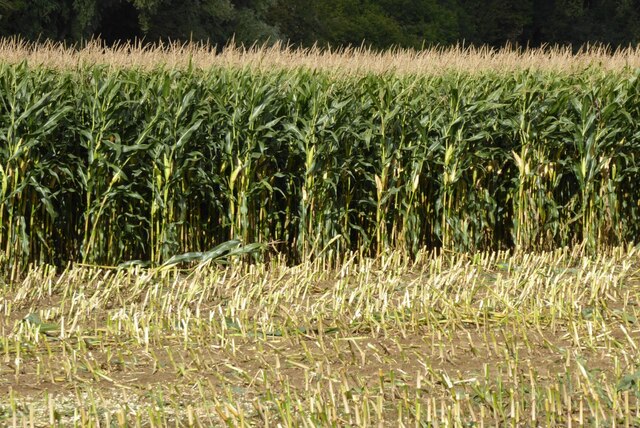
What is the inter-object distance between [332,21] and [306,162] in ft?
104

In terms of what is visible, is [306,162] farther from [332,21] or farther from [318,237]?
[332,21]

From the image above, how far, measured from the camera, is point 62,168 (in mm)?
10805

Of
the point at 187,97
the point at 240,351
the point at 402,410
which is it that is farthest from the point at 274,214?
the point at 402,410

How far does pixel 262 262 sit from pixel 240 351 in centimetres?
339

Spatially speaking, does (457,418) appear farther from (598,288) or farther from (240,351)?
(598,288)

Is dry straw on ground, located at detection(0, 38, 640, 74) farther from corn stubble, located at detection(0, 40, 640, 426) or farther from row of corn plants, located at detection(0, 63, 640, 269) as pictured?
row of corn plants, located at detection(0, 63, 640, 269)

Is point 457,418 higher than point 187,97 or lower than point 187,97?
lower

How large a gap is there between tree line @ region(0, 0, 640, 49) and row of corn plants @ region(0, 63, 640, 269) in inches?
533

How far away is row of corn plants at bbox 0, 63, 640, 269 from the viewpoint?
10914 millimetres

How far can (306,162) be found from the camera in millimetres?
11391

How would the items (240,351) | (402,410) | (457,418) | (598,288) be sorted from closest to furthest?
(457,418)
(402,410)
(240,351)
(598,288)

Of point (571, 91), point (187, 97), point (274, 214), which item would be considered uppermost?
point (571, 91)

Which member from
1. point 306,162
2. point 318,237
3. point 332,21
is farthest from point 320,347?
point 332,21

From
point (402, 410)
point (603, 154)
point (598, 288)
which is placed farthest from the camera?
point (603, 154)
